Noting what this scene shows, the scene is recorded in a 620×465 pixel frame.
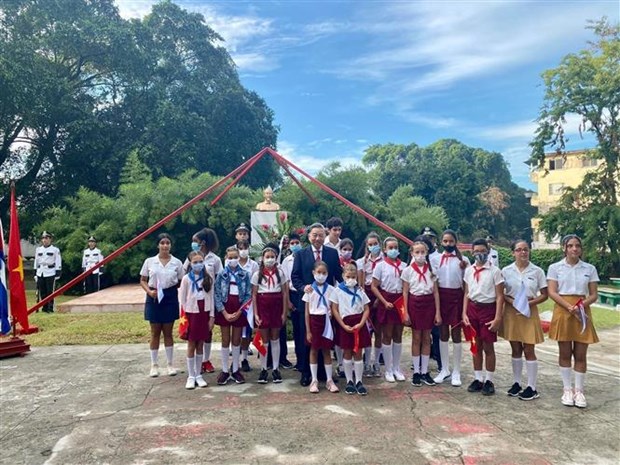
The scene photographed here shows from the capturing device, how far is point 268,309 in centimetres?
516

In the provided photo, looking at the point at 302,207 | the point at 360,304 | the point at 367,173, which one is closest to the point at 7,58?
the point at 302,207

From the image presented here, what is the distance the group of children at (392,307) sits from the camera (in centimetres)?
455

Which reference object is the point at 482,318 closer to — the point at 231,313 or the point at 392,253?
the point at 392,253

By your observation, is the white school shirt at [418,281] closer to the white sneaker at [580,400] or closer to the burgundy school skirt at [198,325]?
the white sneaker at [580,400]

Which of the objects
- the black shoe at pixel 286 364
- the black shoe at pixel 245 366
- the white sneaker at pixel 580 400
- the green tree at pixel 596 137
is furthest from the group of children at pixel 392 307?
the green tree at pixel 596 137

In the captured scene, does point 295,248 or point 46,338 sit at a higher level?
point 295,248

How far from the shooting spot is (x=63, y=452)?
348cm

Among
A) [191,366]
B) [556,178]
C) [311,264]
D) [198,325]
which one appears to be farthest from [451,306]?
[556,178]

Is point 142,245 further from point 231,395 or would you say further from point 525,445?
point 525,445

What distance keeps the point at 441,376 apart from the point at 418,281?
1085mm

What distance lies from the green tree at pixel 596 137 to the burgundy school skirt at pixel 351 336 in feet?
64.9

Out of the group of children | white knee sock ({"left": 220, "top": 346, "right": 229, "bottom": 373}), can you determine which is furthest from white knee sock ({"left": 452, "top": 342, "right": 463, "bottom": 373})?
white knee sock ({"left": 220, "top": 346, "right": 229, "bottom": 373})

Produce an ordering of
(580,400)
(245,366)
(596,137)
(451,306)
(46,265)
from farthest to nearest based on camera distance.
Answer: (596,137)
(46,265)
(245,366)
(451,306)
(580,400)

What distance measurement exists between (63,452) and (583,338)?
4.45 meters
